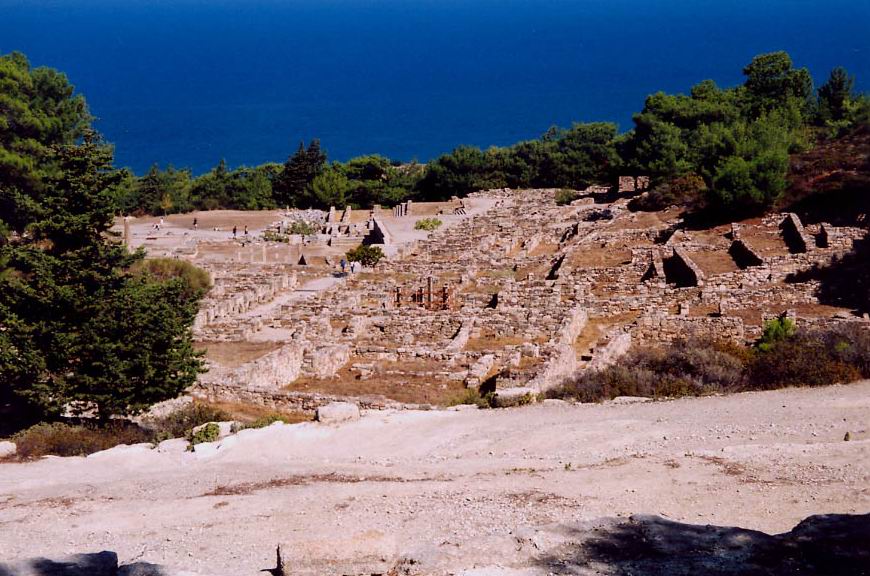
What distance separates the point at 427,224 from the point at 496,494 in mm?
39812

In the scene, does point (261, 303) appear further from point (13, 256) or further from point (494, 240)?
point (494, 240)

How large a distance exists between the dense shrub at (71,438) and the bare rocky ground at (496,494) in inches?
29.3

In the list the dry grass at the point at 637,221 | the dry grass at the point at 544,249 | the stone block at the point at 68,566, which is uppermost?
the dry grass at the point at 637,221

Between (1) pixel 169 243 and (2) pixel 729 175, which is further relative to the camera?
(1) pixel 169 243

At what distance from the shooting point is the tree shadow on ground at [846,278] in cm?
2444

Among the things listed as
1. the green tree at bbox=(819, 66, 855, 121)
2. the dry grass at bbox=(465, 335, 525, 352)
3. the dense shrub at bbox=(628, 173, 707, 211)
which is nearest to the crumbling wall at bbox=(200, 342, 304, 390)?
the dry grass at bbox=(465, 335, 525, 352)

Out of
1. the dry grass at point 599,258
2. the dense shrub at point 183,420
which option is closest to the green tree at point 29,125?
the dry grass at point 599,258

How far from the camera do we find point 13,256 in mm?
18516

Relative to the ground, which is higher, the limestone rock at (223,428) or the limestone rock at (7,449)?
the limestone rock at (223,428)

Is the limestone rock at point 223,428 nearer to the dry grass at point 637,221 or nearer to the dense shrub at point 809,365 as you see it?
the dense shrub at point 809,365

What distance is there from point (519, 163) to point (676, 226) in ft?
104

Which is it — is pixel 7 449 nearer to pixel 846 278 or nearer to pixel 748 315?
pixel 748 315

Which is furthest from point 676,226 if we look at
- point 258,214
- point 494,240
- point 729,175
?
point 258,214

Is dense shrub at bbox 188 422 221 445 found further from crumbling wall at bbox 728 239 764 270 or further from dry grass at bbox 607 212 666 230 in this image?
dry grass at bbox 607 212 666 230
